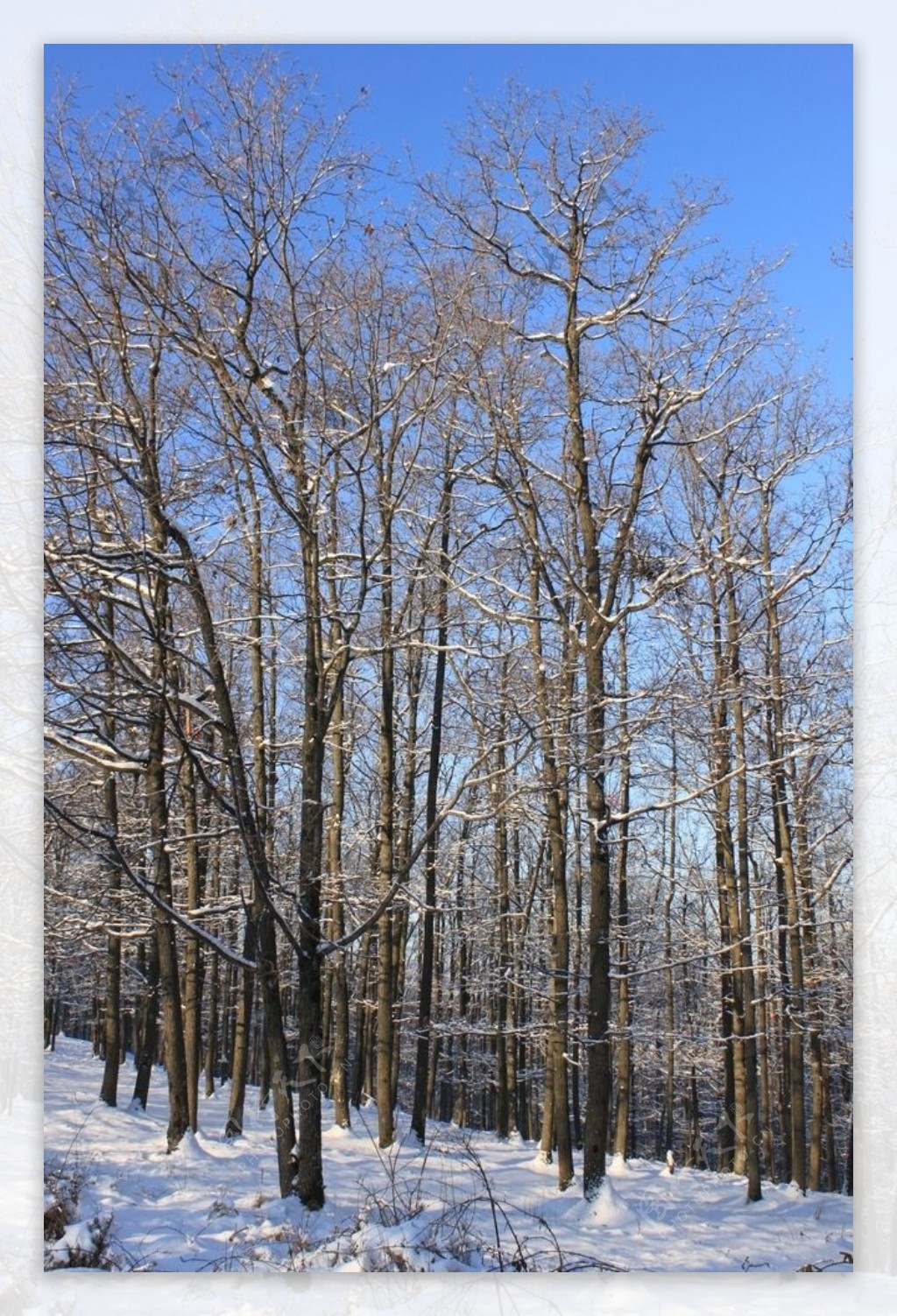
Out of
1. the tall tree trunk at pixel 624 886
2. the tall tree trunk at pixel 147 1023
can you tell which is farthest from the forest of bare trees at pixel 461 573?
the tall tree trunk at pixel 147 1023

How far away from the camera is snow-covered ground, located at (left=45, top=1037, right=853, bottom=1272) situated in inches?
133

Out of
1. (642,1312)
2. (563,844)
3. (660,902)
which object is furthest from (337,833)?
(642,1312)

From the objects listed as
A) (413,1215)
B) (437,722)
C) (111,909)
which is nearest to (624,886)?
(437,722)

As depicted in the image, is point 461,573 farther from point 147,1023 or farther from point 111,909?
point 147,1023

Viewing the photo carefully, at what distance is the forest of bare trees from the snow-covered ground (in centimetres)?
24

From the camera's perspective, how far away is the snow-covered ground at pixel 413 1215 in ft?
11.1

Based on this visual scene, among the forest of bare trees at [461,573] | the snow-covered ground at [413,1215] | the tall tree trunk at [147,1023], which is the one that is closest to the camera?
the snow-covered ground at [413,1215]

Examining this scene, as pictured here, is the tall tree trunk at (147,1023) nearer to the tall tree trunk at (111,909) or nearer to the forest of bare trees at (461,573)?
the tall tree trunk at (111,909)

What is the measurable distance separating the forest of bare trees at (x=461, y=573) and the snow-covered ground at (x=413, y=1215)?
24cm

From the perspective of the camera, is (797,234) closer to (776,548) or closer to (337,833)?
(776,548)

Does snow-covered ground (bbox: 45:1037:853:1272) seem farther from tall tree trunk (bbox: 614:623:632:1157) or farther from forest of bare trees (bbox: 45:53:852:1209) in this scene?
tall tree trunk (bbox: 614:623:632:1157)

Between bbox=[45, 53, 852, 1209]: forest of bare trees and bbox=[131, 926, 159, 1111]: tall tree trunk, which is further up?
bbox=[45, 53, 852, 1209]: forest of bare trees

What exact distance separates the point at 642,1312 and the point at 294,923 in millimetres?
1808

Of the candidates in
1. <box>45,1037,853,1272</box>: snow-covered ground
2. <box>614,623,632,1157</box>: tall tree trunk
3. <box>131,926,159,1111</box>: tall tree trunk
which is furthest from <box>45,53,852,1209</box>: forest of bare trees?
<box>131,926,159,1111</box>: tall tree trunk
